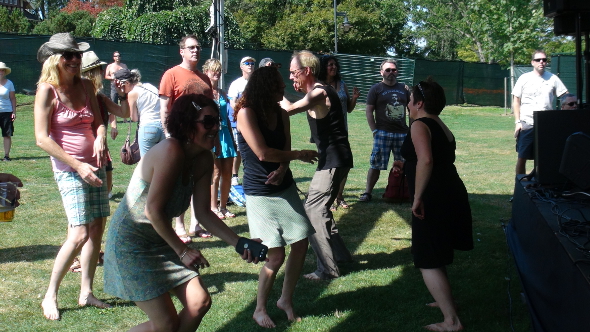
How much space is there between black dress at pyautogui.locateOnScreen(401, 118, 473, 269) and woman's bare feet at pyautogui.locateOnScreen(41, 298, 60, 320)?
2372 mm

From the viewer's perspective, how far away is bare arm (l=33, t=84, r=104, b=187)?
151 inches

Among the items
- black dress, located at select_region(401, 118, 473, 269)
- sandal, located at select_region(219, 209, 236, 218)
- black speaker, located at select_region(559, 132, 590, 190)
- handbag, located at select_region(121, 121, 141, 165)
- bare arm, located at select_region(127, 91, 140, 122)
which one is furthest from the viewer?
sandal, located at select_region(219, 209, 236, 218)

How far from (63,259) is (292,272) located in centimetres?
149

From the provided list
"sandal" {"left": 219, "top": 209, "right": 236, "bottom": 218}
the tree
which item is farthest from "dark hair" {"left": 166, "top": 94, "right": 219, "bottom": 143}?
the tree

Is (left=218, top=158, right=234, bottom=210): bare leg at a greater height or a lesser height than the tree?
lesser

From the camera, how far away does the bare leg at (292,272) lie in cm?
405

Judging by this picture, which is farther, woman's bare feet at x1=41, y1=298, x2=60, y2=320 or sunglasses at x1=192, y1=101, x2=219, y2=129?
woman's bare feet at x1=41, y1=298, x2=60, y2=320

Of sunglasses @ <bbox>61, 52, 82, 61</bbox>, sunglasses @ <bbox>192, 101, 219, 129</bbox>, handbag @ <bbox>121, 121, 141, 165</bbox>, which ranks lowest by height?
handbag @ <bbox>121, 121, 141, 165</bbox>

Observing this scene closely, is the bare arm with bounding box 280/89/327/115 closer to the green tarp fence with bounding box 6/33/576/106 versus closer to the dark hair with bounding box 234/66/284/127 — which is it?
the dark hair with bounding box 234/66/284/127

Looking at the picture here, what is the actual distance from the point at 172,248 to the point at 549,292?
209 centimetres

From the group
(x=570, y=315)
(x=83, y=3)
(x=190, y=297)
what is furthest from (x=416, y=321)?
(x=83, y=3)

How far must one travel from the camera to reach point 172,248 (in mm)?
2861

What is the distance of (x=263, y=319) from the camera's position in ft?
13.2

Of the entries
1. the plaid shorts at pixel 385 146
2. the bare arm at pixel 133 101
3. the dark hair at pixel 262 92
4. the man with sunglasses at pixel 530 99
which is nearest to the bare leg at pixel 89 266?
the dark hair at pixel 262 92
